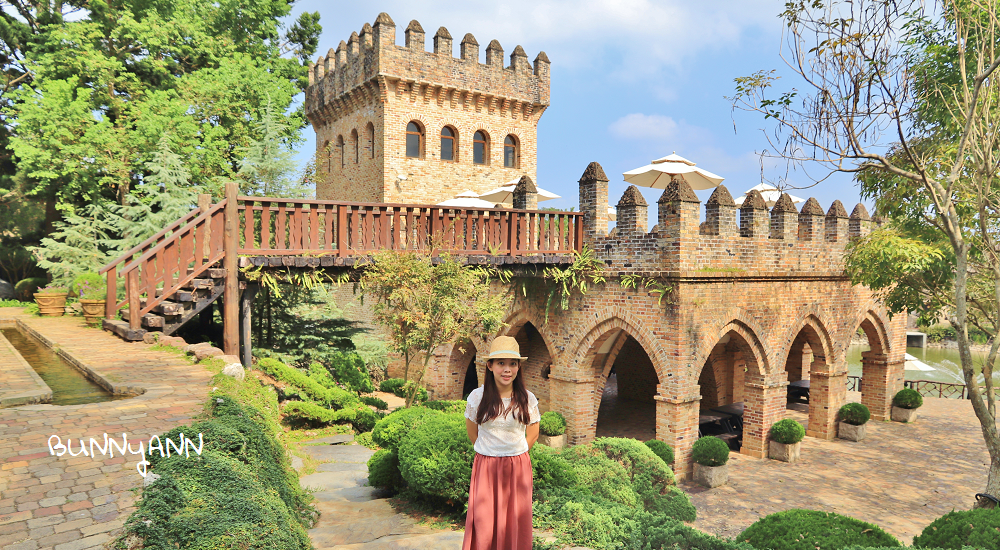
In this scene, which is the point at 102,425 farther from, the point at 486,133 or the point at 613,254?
the point at 486,133

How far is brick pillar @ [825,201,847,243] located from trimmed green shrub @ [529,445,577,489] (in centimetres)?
1288

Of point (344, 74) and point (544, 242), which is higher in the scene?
point (344, 74)

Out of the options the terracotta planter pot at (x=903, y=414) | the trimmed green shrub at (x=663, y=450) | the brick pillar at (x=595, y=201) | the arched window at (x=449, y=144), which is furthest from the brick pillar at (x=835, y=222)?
the arched window at (x=449, y=144)

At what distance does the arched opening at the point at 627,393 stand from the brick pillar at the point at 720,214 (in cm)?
323

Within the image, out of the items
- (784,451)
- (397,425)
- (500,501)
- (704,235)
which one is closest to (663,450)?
(784,451)

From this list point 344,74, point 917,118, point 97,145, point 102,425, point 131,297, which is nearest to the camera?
point 102,425

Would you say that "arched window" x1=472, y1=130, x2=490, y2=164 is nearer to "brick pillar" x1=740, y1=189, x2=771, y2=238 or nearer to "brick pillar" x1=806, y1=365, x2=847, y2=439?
"brick pillar" x1=740, y1=189, x2=771, y2=238

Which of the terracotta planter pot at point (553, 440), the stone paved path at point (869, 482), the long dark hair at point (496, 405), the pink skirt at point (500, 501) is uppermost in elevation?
the long dark hair at point (496, 405)

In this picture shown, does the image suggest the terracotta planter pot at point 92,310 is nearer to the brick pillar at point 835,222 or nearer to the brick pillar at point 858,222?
the brick pillar at point 835,222

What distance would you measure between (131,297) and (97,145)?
39.2ft

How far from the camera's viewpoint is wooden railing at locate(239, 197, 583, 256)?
10.8 m

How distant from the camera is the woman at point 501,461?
4.07 metres

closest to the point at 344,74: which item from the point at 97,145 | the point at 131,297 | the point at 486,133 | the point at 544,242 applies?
the point at 486,133

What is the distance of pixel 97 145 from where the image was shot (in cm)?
1916
